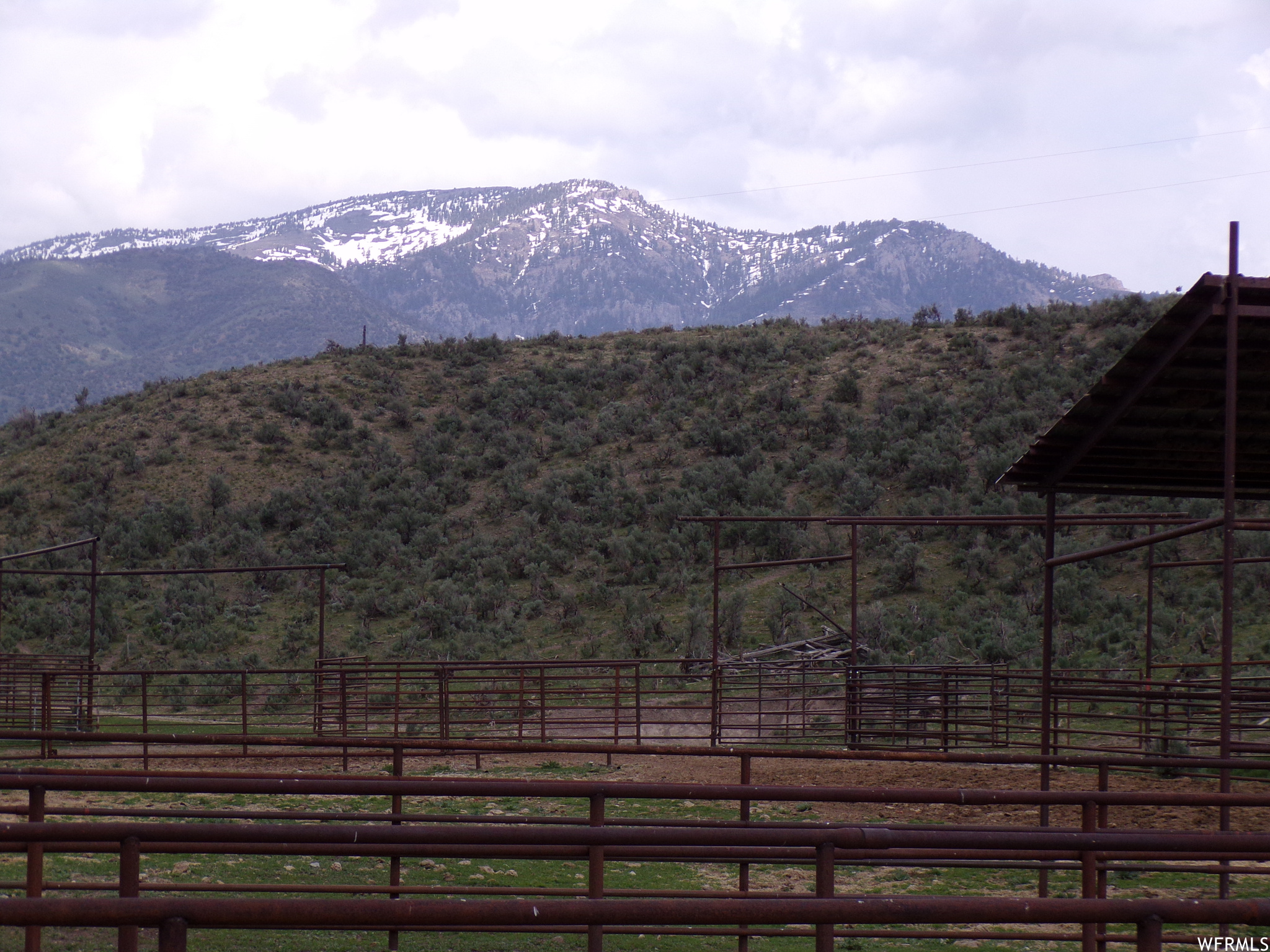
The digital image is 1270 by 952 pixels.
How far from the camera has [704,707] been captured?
683 inches

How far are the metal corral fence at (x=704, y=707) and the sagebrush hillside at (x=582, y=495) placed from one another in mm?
3186

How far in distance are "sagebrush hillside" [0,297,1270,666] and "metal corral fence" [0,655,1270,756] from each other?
10.5 ft

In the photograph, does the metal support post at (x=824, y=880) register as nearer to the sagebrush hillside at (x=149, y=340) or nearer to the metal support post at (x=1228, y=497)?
the metal support post at (x=1228, y=497)

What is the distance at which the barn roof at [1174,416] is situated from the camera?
7.80 meters

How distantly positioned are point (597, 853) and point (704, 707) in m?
12.8

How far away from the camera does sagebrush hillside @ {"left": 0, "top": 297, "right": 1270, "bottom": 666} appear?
2870cm

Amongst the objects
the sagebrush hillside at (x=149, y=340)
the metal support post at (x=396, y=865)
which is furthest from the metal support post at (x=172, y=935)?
the sagebrush hillside at (x=149, y=340)

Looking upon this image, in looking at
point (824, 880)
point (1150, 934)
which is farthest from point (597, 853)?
point (1150, 934)

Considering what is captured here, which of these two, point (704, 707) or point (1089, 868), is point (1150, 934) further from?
point (704, 707)

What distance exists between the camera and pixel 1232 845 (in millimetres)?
4152

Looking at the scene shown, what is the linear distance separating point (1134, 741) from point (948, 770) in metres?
2.92

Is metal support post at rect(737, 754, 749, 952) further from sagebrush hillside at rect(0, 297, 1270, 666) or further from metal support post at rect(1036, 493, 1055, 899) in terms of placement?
sagebrush hillside at rect(0, 297, 1270, 666)

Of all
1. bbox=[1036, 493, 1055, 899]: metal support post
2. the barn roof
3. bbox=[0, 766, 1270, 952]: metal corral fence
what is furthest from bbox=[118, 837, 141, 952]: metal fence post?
bbox=[1036, 493, 1055, 899]: metal support post

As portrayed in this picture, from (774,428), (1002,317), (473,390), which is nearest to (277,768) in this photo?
(774,428)
